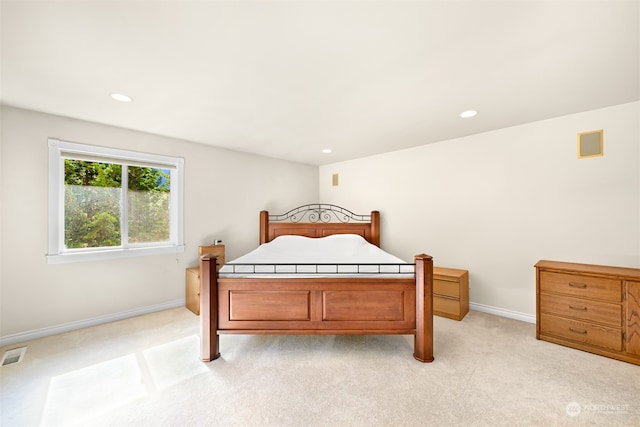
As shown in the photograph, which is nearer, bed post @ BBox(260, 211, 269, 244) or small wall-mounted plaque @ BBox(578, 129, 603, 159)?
small wall-mounted plaque @ BBox(578, 129, 603, 159)

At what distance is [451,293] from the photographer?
3188mm

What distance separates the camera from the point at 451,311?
3.17 m

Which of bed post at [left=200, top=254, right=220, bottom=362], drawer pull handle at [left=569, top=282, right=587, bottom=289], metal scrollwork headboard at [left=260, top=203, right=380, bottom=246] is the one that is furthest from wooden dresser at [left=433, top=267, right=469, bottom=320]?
bed post at [left=200, top=254, right=220, bottom=362]

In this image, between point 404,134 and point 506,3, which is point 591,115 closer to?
point 404,134

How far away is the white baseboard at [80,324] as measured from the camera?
2555 millimetres

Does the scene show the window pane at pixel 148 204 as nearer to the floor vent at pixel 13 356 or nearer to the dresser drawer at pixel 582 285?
the floor vent at pixel 13 356

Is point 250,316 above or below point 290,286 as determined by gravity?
below

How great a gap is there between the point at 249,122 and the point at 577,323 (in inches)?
154

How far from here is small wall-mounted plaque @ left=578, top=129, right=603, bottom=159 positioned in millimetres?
2627

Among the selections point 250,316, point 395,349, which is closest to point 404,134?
point 395,349

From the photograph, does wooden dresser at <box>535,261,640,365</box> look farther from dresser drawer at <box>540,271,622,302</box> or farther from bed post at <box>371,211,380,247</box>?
bed post at <box>371,211,380,247</box>

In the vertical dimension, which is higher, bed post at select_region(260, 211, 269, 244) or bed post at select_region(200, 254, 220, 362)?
bed post at select_region(260, 211, 269, 244)

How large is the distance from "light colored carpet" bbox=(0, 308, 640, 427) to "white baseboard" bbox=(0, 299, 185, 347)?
13 centimetres

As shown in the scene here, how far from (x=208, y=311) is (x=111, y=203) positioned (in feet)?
6.95
